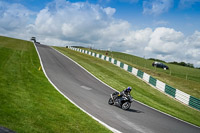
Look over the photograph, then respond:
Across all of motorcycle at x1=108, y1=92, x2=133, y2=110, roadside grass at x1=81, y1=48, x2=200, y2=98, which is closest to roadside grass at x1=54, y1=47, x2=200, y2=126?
motorcycle at x1=108, y1=92, x2=133, y2=110

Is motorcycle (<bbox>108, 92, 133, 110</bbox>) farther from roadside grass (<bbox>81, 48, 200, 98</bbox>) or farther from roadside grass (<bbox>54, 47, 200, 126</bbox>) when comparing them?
roadside grass (<bbox>81, 48, 200, 98</bbox>)

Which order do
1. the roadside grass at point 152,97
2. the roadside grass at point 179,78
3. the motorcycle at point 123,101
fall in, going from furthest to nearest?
the roadside grass at point 179,78, the roadside grass at point 152,97, the motorcycle at point 123,101

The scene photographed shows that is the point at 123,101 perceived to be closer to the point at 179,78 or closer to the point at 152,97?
the point at 152,97

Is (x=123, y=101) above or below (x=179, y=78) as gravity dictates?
above

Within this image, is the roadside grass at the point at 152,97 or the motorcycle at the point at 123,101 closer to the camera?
the motorcycle at the point at 123,101

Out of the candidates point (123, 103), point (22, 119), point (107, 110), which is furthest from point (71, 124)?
point (123, 103)

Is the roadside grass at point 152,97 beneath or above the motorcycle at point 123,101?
beneath

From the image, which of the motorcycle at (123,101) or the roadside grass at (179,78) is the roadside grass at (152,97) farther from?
the roadside grass at (179,78)

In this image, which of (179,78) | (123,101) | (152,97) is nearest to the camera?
(123,101)

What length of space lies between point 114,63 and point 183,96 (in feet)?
74.1

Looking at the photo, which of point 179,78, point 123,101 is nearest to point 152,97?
point 123,101

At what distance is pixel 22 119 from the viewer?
737 centimetres

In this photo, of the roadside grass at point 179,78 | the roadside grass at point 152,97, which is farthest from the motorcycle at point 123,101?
the roadside grass at point 179,78

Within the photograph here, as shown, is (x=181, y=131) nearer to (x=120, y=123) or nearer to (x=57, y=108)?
(x=120, y=123)
